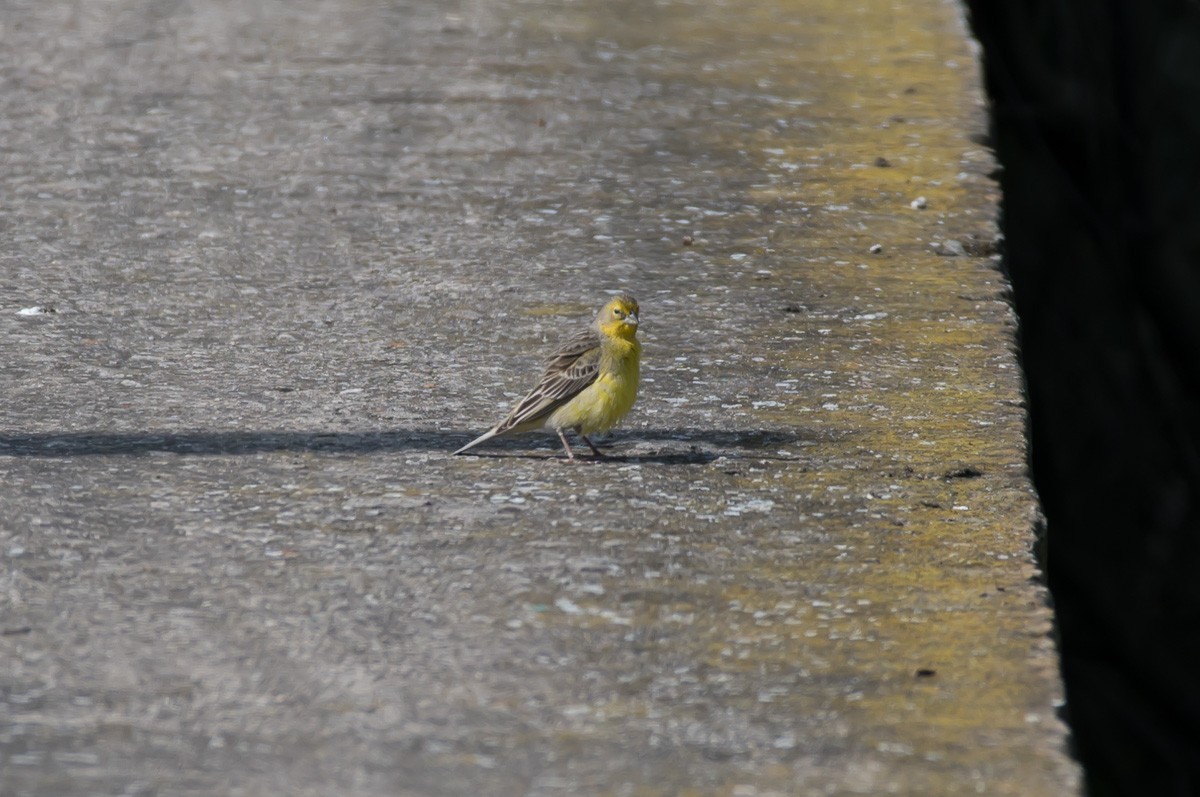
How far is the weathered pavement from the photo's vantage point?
104 inches

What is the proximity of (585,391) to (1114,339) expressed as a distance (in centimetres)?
647

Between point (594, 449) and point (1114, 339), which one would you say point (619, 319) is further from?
point (1114, 339)

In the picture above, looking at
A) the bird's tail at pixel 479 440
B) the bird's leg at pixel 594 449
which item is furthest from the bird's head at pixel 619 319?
the bird's tail at pixel 479 440

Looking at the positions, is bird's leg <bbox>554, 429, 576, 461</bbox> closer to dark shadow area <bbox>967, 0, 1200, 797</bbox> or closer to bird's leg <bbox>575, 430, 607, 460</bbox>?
bird's leg <bbox>575, 430, 607, 460</bbox>

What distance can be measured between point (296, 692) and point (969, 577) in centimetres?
125

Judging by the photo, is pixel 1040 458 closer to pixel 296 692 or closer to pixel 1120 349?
pixel 1120 349

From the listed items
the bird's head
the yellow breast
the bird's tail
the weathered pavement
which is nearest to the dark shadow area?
the weathered pavement

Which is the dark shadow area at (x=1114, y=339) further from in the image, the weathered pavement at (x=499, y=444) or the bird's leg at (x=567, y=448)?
the bird's leg at (x=567, y=448)

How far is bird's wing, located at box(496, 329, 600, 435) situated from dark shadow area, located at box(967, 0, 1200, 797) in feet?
12.3

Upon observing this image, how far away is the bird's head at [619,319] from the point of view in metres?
3.87

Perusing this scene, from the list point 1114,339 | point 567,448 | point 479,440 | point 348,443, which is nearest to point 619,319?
point 567,448

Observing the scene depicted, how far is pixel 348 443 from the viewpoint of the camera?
3779 millimetres

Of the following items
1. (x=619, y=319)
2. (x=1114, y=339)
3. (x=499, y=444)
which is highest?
(x=619, y=319)

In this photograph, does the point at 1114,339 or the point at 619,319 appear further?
the point at 1114,339
